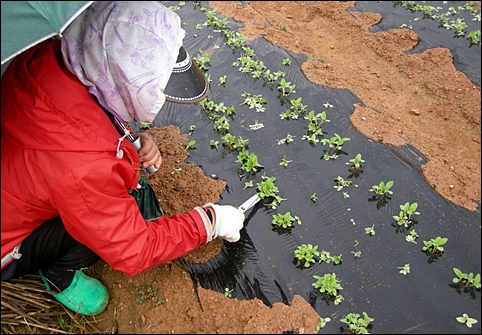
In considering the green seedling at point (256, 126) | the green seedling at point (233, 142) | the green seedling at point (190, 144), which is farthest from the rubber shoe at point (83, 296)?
the green seedling at point (256, 126)

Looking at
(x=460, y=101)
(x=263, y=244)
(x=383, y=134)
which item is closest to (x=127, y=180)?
(x=263, y=244)

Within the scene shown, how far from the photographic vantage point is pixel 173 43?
201cm

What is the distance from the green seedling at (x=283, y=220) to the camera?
112 inches

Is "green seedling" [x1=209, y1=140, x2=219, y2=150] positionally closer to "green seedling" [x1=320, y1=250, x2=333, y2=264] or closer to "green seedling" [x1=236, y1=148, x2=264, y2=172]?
"green seedling" [x1=236, y1=148, x2=264, y2=172]

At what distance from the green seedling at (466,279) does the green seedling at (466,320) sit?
0.69 feet

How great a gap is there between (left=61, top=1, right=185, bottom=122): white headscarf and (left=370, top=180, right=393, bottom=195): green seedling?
1.82 metres

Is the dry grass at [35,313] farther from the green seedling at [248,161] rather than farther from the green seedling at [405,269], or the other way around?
the green seedling at [405,269]

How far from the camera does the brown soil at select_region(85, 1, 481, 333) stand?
8.36 ft

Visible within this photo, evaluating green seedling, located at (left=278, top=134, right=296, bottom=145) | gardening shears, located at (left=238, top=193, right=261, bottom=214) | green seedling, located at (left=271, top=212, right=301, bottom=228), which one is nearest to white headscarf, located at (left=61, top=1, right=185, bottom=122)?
gardening shears, located at (left=238, top=193, right=261, bottom=214)

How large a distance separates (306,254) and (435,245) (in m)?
0.86

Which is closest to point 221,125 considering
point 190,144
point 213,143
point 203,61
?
point 213,143

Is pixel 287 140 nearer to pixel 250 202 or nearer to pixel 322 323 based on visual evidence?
pixel 250 202

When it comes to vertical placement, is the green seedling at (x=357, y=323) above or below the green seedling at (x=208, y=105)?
below

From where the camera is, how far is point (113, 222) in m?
1.98
